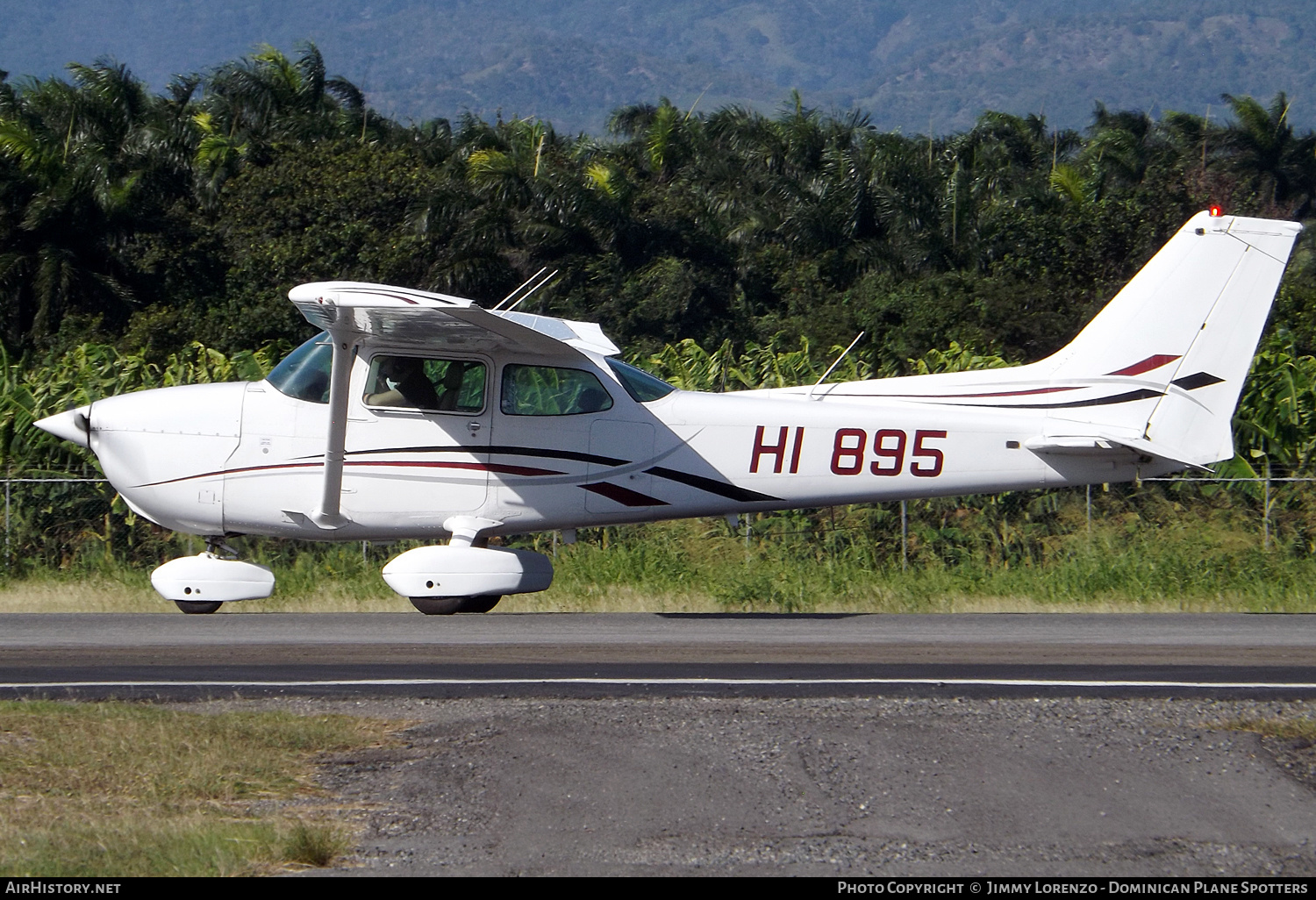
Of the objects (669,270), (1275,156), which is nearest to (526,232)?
(669,270)

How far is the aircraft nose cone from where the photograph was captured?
11938 millimetres

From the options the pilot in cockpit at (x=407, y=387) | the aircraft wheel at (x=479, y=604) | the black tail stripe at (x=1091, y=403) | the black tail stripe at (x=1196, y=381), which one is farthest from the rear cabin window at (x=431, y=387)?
the black tail stripe at (x=1196, y=381)

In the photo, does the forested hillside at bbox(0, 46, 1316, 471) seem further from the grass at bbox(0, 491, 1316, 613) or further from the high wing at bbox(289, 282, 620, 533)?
the high wing at bbox(289, 282, 620, 533)

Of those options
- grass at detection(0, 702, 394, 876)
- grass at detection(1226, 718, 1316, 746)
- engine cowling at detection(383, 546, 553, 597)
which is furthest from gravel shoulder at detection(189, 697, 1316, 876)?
engine cowling at detection(383, 546, 553, 597)

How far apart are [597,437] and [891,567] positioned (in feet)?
18.4

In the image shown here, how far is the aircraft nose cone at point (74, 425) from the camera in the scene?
11938 mm

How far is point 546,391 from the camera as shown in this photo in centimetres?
1169

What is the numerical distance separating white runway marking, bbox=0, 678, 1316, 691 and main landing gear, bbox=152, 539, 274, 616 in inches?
109

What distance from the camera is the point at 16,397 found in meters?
18.0

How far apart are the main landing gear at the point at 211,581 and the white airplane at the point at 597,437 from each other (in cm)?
2

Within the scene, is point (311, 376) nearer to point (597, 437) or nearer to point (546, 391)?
point (546, 391)

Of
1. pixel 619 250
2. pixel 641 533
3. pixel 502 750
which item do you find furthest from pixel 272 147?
pixel 502 750

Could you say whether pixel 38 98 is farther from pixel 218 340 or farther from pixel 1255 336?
pixel 1255 336

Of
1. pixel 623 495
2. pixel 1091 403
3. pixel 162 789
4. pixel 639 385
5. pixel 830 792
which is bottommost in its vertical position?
pixel 162 789
